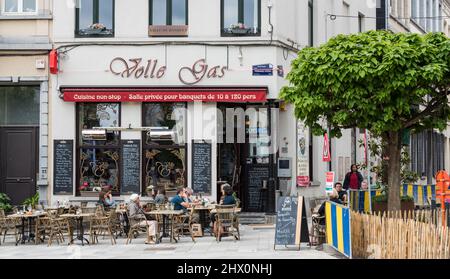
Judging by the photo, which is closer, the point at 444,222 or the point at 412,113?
the point at 444,222

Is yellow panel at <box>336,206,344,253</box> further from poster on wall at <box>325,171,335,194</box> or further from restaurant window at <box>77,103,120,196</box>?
restaurant window at <box>77,103,120,196</box>

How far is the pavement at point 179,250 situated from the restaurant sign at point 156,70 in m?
5.34

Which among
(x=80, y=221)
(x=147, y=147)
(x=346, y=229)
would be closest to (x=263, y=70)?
(x=147, y=147)

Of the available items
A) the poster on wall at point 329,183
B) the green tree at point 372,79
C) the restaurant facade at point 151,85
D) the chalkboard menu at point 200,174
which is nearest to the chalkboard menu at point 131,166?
the restaurant facade at point 151,85

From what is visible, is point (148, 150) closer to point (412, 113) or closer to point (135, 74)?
point (135, 74)

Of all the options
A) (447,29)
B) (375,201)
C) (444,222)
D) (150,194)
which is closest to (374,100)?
(444,222)

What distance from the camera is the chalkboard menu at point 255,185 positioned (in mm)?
24802

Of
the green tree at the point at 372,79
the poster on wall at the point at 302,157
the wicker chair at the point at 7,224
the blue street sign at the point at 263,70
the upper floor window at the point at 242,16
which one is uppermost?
the upper floor window at the point at 242,16

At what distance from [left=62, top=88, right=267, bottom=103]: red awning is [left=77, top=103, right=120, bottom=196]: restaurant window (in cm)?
52

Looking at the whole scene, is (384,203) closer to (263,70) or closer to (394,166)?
(394,166)

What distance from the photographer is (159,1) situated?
80.7ft

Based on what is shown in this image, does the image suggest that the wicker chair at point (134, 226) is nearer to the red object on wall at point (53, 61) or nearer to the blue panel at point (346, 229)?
the red object on wall at point (53, 61)

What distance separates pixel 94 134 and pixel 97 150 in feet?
1.71

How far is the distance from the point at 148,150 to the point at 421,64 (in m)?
10.4
